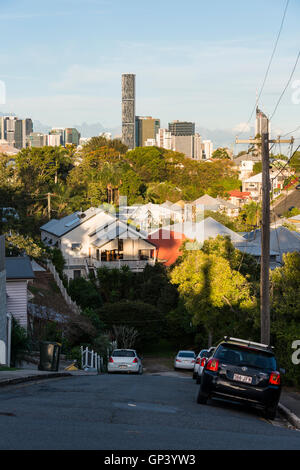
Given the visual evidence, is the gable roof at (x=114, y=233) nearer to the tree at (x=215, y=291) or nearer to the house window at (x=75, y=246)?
the house window at (x=75, y=246)

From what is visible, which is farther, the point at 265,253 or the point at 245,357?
the point at 265,253

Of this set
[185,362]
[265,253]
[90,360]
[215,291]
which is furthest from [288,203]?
[265,253]

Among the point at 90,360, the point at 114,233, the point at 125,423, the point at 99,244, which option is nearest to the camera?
the point at 125,423

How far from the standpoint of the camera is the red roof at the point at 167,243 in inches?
2645

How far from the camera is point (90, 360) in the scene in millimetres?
33281

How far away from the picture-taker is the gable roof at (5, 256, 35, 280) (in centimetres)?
2759

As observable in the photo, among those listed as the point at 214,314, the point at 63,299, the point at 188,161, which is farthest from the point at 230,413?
the point at 188,161

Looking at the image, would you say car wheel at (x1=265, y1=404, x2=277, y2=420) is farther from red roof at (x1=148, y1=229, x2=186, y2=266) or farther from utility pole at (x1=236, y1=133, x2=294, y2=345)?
red roof at (x1=148, y1=229, x2=186, y2=266)

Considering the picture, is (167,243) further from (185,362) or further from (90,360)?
(90,360)

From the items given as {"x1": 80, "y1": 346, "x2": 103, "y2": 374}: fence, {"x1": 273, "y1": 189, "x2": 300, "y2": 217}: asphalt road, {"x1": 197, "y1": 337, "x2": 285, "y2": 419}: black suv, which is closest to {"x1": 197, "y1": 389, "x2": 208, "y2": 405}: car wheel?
{"x1": 197, "y1": 337, "x2": 285, "y2": 419}: black suv

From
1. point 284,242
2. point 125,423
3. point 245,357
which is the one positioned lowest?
point 125,423

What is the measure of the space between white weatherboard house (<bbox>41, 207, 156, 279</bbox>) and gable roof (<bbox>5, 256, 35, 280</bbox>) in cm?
3170

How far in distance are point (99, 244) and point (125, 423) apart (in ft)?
177

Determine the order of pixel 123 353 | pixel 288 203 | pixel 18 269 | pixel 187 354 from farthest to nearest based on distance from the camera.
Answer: pixel 288 203 → pixel 187 354 → pixel 123 353 → pixel 18 269
